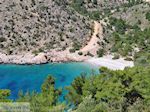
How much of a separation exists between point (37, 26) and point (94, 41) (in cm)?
1775

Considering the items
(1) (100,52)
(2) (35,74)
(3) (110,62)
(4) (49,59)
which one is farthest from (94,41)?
(2) (35,74)

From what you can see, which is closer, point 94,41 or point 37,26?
point 94,41

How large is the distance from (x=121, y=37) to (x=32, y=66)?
102ft

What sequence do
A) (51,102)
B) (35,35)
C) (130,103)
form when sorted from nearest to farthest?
(51,102)
(130,103)
(35,35)

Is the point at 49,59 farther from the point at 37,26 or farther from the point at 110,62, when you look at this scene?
the point at 110,62

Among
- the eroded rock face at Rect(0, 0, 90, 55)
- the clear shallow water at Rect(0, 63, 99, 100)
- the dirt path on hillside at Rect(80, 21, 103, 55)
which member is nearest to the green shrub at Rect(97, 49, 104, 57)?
the dirt path on hillside at Rect(80, 21, 103, 55)

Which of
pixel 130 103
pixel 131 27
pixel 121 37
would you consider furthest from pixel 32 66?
pixel 130 103

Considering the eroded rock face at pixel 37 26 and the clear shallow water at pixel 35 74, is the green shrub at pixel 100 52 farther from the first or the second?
the eroded rock face at pixel 37 26

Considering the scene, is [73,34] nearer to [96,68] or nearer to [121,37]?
[121,37]

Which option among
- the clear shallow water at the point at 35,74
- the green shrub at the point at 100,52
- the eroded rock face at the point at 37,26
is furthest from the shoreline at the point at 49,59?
the eroded rock face at the point at 37,26

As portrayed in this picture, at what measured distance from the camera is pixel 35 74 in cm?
10512

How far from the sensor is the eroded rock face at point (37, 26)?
394 feet

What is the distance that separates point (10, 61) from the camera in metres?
113

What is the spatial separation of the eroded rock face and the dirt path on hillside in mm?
2550
